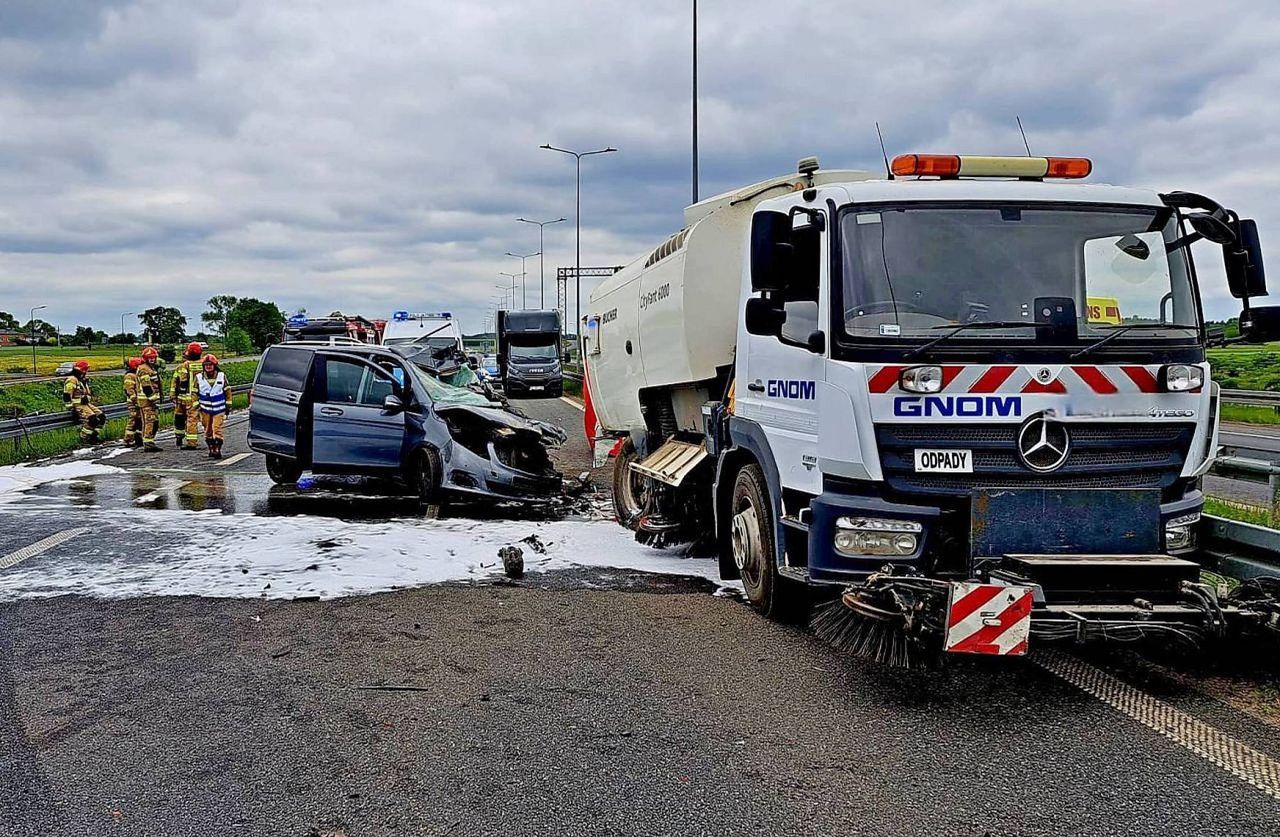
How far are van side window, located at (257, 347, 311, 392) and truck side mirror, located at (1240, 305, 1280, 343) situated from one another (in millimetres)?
9872

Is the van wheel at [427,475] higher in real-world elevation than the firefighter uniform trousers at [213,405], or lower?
lower

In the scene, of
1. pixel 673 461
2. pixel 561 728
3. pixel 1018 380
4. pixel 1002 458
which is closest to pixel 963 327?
pixel 1018 380

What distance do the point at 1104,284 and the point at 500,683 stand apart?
3682 mm

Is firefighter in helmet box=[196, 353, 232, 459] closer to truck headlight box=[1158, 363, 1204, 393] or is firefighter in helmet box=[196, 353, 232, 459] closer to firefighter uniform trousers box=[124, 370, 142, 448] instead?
firefighter uniform trousers box=[124, 370, 142, 448]

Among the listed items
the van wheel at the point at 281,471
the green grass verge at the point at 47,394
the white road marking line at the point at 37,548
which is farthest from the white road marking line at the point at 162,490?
the green grass verge at the point at 47,394

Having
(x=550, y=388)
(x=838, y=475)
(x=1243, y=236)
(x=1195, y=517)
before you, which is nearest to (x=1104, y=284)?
(x=1243, y=236)

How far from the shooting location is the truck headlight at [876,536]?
5.09 metres

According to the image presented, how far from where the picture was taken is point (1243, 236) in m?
5.52

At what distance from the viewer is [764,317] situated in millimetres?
5910

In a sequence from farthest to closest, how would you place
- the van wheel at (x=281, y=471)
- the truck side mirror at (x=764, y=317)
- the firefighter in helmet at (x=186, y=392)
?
the firefighter in helmet at (x=186, y=392), the van wheel at (x=281, y=471), the truck side mirror at (x=764, y=317)

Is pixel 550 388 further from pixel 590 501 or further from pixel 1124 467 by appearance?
pixel 1124 467

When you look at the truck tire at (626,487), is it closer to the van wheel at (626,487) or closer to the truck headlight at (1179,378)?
the van wheel at (626,487)

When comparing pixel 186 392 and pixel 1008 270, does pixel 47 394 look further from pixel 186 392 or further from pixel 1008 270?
pixel 1008 270

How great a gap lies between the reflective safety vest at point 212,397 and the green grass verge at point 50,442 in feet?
9.01
